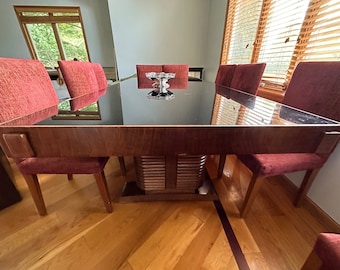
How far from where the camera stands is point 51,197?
1.15 metres

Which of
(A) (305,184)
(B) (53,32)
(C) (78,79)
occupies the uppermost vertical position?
(B) (53,32)

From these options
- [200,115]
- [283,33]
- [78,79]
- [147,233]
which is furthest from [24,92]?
[283,33]

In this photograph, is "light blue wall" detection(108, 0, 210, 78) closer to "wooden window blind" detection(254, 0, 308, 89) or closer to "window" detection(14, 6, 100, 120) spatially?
"window" detection(14, 6, 100, 120)

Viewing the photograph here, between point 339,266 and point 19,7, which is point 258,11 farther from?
point 19,7

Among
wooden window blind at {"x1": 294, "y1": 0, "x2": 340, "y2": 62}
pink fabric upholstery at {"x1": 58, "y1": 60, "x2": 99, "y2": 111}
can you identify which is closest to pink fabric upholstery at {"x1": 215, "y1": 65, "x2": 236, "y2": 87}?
wooden window blind at {"x1": 294, "y1": 0, "x2": 340, "y2": 62}

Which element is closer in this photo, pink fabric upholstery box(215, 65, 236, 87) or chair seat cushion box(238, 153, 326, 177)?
chair seat cushion box(238, 153, 326, 177)

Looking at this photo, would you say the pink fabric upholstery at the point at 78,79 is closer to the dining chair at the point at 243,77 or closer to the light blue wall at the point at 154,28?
the dining chair at the point at 243,77

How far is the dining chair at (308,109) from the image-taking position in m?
0.81

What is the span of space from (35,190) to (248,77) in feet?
5.63

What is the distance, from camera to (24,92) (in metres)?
0.79

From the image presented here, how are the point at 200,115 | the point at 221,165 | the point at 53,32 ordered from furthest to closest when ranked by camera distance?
the point at 53,32
the point at 221,165
the point at 200,115

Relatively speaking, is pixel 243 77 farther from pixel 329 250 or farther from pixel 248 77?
pixel 329 250

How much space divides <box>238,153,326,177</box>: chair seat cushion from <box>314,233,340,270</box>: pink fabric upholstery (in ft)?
1.29

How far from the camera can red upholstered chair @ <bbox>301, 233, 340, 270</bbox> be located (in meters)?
0.39
